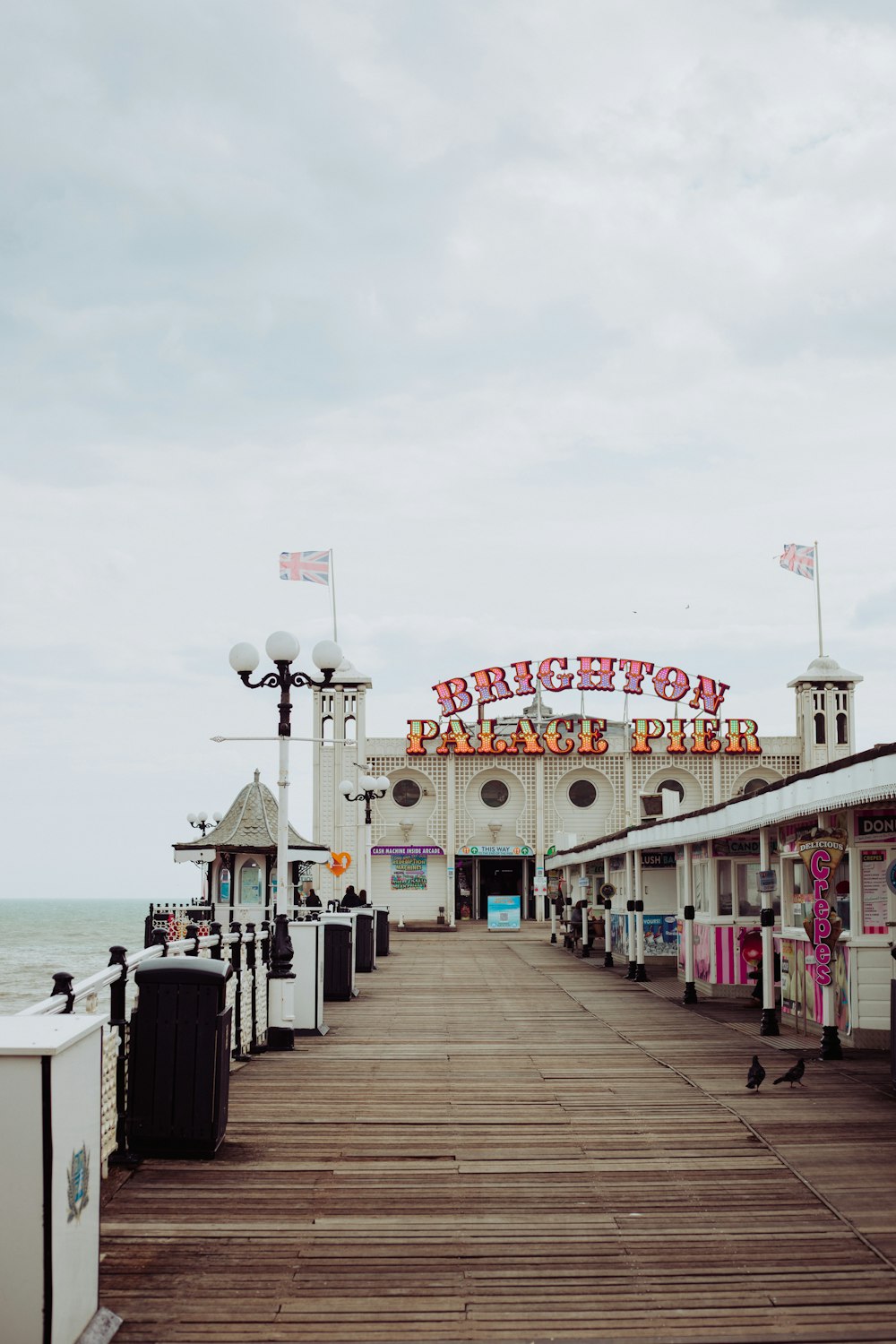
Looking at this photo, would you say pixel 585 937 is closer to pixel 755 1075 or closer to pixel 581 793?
pixel 755 1075

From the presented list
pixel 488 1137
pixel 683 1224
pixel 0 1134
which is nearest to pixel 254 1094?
pixel 488 1137

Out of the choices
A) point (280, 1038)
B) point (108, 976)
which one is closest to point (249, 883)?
point (280, 1038)

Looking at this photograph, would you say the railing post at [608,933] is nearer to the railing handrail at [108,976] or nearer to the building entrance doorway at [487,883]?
the railing handrail at [108,976]

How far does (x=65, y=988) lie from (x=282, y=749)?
7938 mm

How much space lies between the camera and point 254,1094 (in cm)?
1021

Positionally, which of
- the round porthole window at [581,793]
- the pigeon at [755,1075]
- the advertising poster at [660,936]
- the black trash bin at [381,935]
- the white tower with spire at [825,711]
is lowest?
the black trash bin at [381,935]

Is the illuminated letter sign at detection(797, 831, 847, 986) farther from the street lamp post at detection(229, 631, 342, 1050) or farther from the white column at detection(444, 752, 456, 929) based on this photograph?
the white column at detection(444, 752, 456, 929)

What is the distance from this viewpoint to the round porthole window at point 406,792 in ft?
187

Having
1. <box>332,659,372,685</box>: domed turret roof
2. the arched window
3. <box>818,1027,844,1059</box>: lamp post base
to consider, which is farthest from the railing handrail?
<box>332,659,372,685</box>: domed turret roof

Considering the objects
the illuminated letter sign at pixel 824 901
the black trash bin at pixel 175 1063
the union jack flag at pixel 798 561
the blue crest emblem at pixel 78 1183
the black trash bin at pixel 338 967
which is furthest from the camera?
the union jack flag at pixel 798 561

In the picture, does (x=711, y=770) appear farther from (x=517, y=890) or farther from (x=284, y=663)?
(x=284, y=663)

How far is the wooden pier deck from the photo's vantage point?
529cm

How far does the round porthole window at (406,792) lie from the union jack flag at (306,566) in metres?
27.9

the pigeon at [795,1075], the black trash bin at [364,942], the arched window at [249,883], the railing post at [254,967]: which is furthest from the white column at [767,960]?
the arched window at [249,883]
